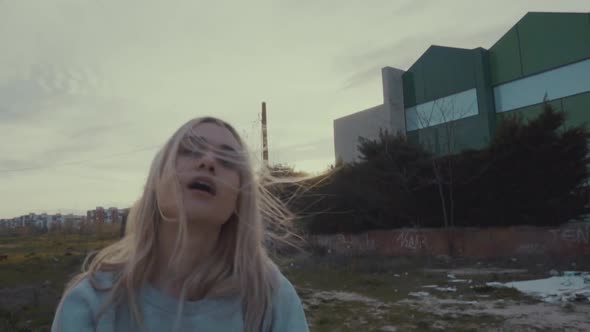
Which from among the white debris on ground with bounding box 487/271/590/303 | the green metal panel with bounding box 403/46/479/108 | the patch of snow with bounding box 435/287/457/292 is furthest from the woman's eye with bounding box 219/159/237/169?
the green metal panel with bounding box 403/46/479/108

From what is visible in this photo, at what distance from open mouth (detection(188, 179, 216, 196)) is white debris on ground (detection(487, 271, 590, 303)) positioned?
8.51 metres

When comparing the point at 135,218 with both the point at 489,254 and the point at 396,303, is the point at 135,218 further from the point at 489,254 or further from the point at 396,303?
the point at 489,254

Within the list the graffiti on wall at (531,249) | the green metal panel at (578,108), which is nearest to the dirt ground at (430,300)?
the graffiti on wall at (531,249)

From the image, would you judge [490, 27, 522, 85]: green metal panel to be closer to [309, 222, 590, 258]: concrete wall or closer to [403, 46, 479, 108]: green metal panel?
[403, 46, 479, 108]: green metal panel

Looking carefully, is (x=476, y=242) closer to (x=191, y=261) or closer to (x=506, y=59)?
(x=506, y=59)

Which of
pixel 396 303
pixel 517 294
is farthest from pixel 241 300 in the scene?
pixel 517 294

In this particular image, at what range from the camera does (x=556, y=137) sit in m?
16.8

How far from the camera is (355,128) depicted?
33688 millimetres

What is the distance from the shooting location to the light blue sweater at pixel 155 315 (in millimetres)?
1194

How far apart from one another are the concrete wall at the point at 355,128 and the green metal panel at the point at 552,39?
940 cm

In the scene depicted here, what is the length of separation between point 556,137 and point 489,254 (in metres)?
5.23

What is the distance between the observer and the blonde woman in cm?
124

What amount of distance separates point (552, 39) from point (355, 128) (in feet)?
46.7

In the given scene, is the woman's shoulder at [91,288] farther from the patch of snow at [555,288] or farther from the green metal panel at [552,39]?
A: the green metal panel at [552,39]
